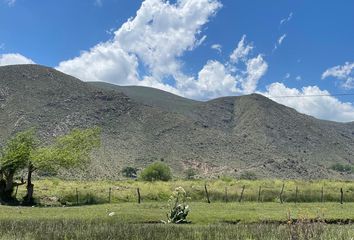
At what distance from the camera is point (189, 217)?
99.6 feet

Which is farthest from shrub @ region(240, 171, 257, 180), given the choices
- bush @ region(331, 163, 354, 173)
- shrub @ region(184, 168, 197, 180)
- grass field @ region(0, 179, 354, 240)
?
grass field @ region(0, 179, 354, 240)

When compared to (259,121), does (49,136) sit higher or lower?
lower

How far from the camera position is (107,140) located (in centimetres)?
12738

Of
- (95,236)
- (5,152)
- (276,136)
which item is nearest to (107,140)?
(276,136)

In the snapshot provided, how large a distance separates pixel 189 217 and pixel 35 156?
20.5 meters

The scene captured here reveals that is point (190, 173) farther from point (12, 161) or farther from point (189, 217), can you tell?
point (189, 217)

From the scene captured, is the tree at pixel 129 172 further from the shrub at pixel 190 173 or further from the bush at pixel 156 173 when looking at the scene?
the shrub at pixel 190 173

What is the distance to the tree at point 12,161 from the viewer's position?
42656 millimetres

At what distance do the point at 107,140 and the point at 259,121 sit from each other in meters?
73.0

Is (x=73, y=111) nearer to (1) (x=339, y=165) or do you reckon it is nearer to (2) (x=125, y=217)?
(1) (x=339, y=165)

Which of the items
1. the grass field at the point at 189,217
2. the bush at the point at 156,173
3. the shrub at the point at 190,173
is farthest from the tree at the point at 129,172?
the grass field at the point at 189,217

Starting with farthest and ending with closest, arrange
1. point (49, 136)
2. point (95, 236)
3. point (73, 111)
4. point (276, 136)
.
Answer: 1. point (276, 136)
2. point (73, 111)
3. point (49, 136)
4. point (95, 236)

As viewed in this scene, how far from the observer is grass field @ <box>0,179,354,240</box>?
18531 mm

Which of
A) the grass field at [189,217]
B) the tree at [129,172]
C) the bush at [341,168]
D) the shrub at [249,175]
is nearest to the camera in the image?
the grass field at [189,217]
